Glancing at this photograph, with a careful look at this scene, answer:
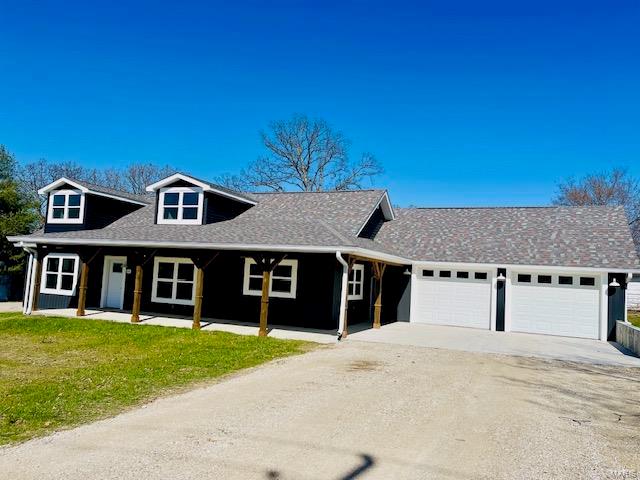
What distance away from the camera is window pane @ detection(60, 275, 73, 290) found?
61.9 ft

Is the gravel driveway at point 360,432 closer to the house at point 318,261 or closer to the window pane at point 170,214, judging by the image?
the house at point 318,261

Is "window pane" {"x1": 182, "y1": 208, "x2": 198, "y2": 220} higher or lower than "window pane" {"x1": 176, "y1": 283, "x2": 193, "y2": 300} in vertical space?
higher

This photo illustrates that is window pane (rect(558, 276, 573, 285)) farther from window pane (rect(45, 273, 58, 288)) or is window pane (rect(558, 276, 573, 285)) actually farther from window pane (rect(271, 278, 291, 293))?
window pane (rect(45, 273, 58, 288))

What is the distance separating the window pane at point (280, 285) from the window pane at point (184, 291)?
331cm

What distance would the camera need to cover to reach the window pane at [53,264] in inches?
755

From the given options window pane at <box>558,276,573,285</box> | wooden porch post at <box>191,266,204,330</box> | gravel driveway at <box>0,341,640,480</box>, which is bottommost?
gravel driveway at <box>0,341,640,480</box>

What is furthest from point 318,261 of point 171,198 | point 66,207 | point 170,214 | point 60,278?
point 60,278

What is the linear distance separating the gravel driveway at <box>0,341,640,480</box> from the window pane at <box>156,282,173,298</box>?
9.42m

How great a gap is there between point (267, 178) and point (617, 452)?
1416 inches

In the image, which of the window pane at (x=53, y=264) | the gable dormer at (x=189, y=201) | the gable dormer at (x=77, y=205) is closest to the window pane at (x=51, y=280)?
the window pane at (x=53, y=264)

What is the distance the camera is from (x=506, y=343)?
46.2 ft

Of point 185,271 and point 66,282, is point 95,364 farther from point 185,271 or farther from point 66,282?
point 66,282

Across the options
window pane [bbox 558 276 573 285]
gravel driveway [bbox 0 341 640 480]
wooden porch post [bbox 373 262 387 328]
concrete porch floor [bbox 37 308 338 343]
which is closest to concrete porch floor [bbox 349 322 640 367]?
wooden porch post [bbox 373 262 387 328]

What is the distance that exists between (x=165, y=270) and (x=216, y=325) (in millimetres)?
3949
